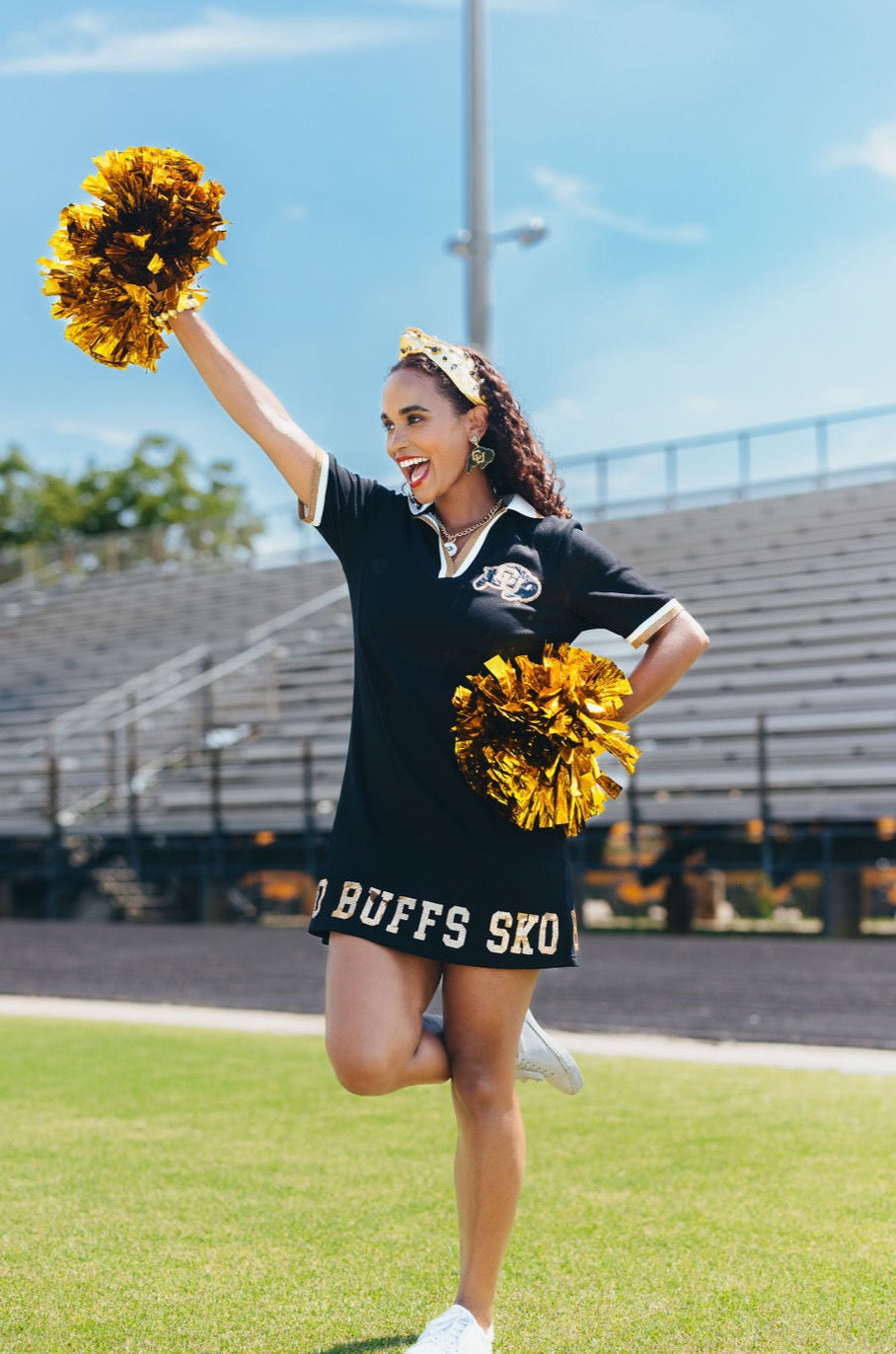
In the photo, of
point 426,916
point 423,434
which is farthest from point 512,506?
point 426,916

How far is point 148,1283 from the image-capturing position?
10.8ft

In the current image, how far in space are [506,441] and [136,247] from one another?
2.74ft

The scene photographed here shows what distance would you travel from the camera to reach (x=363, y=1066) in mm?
2770

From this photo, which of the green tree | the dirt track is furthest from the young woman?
the green tree

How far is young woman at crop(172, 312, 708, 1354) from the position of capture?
2830 millimetres

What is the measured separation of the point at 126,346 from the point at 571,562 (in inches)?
40.3

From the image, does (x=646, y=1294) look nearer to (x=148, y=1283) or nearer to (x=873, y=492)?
(x=148, y=1283)

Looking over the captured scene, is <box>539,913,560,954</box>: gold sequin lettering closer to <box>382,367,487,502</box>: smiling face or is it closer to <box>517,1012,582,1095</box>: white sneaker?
<box>517,1012,582,1095</box>: white sneaker

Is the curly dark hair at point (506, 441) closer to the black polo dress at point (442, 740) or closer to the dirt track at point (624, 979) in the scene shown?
the black polo dress at point (442, 740)

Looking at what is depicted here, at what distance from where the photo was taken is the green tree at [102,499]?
4462 centimetres

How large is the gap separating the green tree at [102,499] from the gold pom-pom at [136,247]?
4154cm

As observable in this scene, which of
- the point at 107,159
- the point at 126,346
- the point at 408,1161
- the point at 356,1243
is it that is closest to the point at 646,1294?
the point at 356,1243

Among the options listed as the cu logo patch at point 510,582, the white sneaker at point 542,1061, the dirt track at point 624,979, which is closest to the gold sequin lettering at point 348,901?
the white sneaker at point 542,1061

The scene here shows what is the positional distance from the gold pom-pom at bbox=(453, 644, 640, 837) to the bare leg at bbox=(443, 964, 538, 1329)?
32cm
